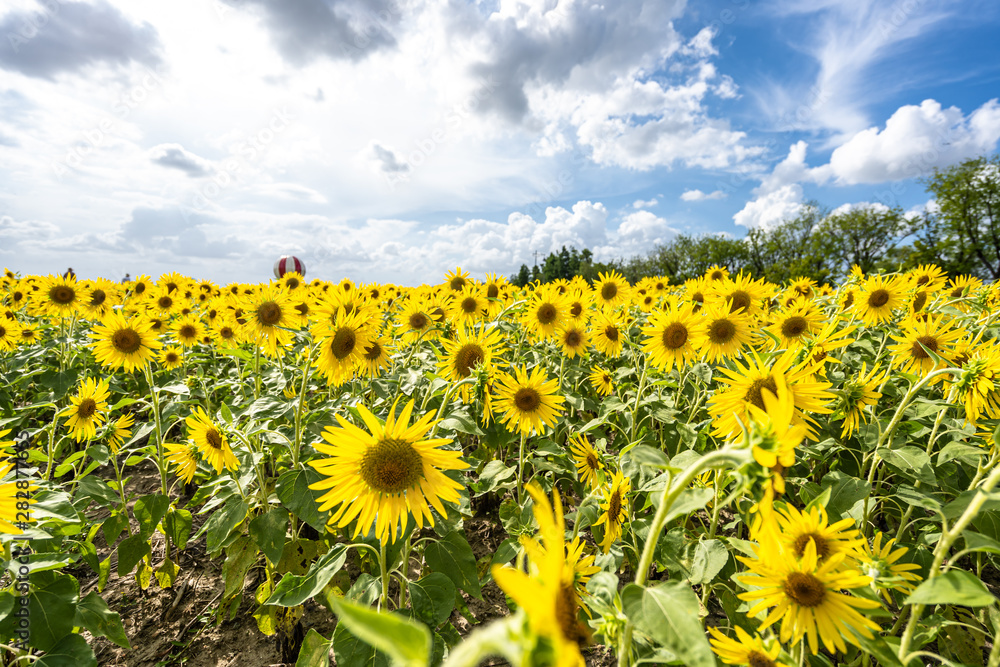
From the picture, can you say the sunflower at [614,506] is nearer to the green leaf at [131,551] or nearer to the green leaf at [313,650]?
the green leaf at [313,650]

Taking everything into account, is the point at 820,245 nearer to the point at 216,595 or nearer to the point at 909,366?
the point at 909,366

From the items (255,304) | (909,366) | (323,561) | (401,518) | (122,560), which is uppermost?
(255,304)

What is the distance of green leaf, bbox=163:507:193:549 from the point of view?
320 centimetres

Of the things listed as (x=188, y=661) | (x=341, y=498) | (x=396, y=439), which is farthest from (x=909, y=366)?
(x=188, y=661)

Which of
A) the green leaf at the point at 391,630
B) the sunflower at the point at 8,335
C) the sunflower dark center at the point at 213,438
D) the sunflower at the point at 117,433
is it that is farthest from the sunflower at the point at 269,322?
the sunflower at the point at 8,335

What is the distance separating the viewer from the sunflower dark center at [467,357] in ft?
11.6

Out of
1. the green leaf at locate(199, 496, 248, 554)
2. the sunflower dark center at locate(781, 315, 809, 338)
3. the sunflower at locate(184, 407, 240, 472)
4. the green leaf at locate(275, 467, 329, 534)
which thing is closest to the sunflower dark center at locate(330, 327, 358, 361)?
the sunflower at locate(184, 407, 240, 472)

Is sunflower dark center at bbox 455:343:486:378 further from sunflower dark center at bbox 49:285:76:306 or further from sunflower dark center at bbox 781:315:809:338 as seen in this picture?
sunflower dark center at bbox 49:285:76:306

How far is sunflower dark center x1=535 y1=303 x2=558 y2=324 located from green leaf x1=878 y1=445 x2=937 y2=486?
3.05m

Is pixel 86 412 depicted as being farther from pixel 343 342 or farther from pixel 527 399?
pixel 527 399

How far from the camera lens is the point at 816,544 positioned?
65.3 inches

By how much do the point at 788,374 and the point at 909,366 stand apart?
232cm

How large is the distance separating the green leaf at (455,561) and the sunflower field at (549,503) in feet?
0.04

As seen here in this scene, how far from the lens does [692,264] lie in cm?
6231
